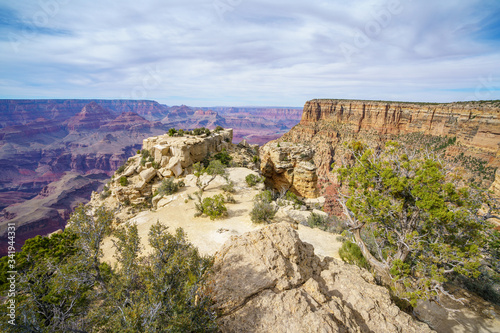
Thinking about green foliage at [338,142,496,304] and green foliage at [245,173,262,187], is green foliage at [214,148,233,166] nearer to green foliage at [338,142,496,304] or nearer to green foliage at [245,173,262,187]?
green foliage at [245,173,262,187]

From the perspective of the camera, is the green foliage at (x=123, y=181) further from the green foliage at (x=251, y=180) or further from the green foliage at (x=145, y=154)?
the green foliage at (x=251, y=180)

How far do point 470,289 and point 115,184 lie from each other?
30177 millimetres

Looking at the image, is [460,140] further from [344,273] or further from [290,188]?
[344,273]

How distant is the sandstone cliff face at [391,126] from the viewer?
158 ft

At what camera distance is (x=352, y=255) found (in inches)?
421

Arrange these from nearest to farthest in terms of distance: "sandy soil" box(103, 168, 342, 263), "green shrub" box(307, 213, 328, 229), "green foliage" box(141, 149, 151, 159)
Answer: "sandy soil" box(103, 168, 342, 263), "green shrub" box(307, 213, 328, 229), "green foliage" box(141, 149, 151, 159)

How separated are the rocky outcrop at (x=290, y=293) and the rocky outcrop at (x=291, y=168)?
1903 centimetres

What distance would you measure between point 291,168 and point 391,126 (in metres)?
70.9

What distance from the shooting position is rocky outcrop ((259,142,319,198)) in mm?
26297

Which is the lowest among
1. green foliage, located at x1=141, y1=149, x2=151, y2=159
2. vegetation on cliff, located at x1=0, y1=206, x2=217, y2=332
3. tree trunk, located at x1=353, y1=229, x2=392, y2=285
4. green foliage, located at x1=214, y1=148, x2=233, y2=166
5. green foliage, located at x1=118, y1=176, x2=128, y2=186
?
green foliage, located at x1=118, y1=176, x2=128, y2=186

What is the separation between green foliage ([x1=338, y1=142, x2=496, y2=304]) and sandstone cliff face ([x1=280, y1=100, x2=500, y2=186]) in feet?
105

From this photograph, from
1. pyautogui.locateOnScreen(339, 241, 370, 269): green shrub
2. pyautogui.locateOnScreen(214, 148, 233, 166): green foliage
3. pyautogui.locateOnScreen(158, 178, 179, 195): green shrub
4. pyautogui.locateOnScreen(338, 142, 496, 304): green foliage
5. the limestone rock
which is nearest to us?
pyautogui.locateOnScreen(338, 142, 496, 304): green foliage

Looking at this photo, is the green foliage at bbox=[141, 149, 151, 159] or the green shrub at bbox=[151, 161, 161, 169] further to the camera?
the green foliage at bbox=[141, 149, 151, 159]

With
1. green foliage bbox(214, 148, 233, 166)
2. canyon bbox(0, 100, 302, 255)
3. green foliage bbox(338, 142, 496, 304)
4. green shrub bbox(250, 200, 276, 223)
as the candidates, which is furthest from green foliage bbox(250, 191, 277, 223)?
→ canyon bbox(0, 100, 302, 255)
